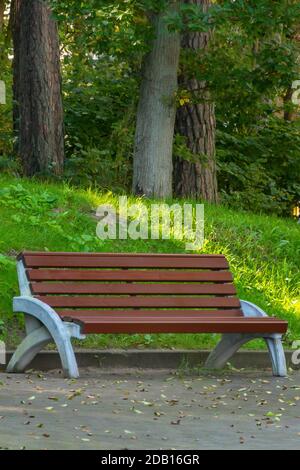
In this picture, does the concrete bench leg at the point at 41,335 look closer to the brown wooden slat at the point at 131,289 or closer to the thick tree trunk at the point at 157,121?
the brown wooden slat at the point at 131,289

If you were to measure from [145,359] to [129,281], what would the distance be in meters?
0.63

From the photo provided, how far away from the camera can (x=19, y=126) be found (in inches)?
731

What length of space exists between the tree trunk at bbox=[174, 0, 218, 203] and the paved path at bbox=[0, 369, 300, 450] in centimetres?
772

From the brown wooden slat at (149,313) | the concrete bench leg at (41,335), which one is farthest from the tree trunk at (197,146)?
the concrete bench leg at (41,335)

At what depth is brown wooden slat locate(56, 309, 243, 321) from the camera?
31.0ft

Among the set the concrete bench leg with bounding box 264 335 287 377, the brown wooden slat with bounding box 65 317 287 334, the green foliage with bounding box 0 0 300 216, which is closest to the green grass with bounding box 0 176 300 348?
the concrete bench leg with bounding box 264 335 287 377

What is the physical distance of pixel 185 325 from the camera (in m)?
8.95

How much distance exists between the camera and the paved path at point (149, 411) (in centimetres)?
668

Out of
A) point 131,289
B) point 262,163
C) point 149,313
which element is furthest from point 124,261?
point 262,163

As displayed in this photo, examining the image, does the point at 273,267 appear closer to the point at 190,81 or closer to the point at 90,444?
the point at 190,81
